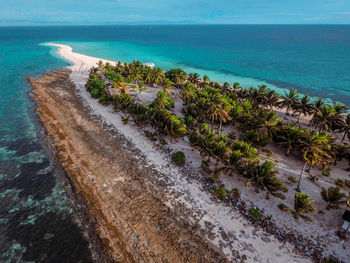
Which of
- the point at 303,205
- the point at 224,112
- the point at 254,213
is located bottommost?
the point at 254,213

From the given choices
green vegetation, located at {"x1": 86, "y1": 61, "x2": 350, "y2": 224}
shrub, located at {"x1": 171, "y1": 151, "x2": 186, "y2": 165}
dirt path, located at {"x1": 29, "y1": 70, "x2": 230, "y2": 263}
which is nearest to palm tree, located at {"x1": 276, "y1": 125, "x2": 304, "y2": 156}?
green vegetation, located at {"x1": 86, "y1": 61, "x2": 350, "y2": 224}

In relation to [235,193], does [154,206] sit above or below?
below

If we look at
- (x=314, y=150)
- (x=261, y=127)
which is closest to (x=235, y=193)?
(x=314, y=150)

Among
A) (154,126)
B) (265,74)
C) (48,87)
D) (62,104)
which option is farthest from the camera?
(265,74)

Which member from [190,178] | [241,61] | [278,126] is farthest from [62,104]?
[241,61]

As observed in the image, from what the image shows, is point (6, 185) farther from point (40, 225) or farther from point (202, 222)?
point (202, 222)

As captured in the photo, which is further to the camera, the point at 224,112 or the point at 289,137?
the point at 224,112

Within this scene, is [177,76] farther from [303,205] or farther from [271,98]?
[303,205]

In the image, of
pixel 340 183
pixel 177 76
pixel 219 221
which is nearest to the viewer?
pixel 219 221
